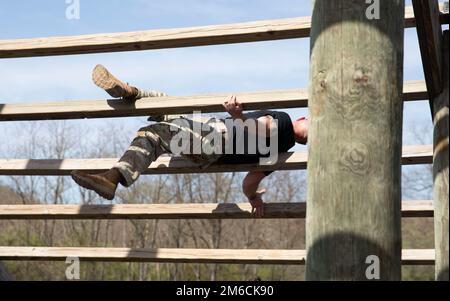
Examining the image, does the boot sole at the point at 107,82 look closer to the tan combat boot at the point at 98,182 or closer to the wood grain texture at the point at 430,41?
the tan combat boot at the point at 98,182

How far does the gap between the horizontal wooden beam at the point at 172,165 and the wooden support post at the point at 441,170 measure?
0.90 m

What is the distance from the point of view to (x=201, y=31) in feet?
16.1

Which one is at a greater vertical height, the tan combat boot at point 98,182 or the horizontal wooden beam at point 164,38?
the horizontal wooden beam at point 164,38

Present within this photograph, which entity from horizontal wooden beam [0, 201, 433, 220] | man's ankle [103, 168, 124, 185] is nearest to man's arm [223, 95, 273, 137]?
horizontal wooden beam [0, 201, 433, 220]

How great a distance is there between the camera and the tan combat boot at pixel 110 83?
509 cm

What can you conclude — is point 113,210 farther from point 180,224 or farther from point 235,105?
point 180,224

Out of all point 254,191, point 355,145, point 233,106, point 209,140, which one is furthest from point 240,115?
point 355,145

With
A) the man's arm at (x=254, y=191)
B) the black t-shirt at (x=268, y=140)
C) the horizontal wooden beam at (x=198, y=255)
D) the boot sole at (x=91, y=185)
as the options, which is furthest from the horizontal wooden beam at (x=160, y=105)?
the horizontal wooden beam at (x=198, y=255)

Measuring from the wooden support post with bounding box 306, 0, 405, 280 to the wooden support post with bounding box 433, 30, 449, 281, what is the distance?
1387 millimetres

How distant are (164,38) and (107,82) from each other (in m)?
0.52

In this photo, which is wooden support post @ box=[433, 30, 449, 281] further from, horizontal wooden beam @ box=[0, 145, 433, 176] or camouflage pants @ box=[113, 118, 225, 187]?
camouflage pants @ box=[113, 118, 225, 187]

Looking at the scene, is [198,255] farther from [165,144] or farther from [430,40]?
[430,40]

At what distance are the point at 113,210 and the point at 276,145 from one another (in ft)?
5.59

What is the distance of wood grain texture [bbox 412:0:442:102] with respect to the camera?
4.25m
